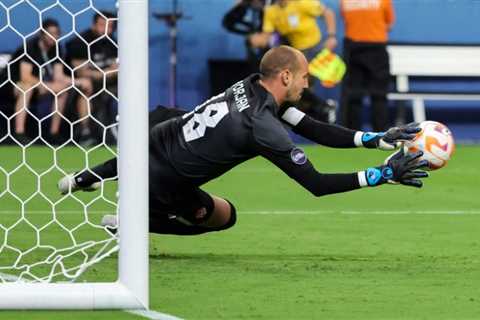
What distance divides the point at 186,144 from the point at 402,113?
12.1 meters

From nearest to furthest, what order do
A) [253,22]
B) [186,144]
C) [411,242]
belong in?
1. [186,144]
2. [411,242]
3. [253,22]

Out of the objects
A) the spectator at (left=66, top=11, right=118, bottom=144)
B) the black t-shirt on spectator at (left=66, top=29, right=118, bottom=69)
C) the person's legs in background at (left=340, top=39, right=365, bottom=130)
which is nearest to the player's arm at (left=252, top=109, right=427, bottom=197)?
the black t-shirt on spectator at (left=66, top=29, right=118, bottom=69)

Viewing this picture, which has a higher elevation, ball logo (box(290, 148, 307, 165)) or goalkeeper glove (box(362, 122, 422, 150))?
goalkeeper glove (box(362, 122, 422, 150))

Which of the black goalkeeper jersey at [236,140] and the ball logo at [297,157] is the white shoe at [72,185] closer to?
the black goalkeeper jersey at [236,140]

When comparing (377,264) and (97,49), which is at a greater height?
(97,49)

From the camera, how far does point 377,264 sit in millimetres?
8039

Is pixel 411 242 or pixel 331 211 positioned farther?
pixel 331 211

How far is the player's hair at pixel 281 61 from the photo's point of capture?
7.66 metres

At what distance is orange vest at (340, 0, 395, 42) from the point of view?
1814 centimetres

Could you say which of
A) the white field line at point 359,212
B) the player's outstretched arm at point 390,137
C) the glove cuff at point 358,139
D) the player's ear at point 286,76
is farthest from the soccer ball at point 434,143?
the white field line at point 359,212

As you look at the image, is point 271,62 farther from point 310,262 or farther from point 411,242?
point 411,242

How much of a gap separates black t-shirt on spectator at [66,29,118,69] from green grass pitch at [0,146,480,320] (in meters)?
1.91

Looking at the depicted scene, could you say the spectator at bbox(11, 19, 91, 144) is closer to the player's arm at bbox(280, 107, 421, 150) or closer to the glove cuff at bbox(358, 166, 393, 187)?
the player's arm at bbox(280, 107, 421, 150)

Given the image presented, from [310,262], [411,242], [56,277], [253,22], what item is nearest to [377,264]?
[310,262]
